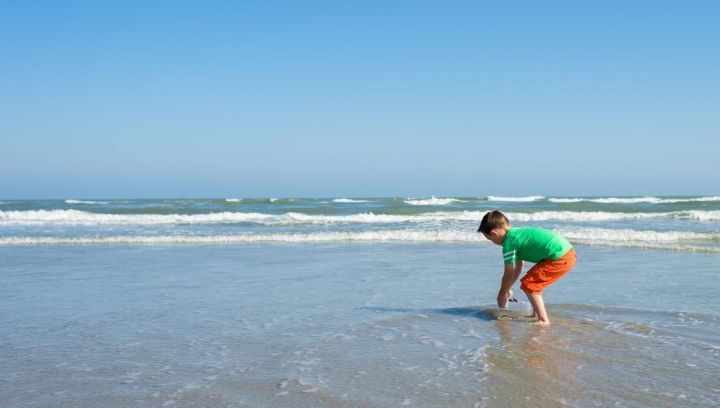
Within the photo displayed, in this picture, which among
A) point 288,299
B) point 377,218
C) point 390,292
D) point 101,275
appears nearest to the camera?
point 288,299

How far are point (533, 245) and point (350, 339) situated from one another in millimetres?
1935

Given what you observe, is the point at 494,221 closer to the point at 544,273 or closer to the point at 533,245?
the point at 533,245

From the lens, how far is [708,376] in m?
3.99

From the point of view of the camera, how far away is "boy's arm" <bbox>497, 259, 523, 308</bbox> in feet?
18.5

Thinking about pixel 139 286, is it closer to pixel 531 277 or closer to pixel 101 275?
pixel 101 275

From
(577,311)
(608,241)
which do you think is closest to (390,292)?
(577,311)

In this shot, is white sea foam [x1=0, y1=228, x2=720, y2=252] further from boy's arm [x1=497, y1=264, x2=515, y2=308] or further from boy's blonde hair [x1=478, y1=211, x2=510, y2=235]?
boy's blonde hair [x1=478, y1=211, x2=510, y2=235]

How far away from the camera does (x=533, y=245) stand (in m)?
5.73

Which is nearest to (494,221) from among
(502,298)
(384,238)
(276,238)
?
(502,298)

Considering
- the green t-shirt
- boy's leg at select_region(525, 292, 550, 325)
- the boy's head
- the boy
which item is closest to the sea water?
boy's leg at select_region(525, 292, 550, 325)

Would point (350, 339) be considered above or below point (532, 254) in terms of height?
below

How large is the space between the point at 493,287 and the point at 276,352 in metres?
3.97

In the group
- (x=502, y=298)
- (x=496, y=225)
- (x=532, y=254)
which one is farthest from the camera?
(x=502, y=298)

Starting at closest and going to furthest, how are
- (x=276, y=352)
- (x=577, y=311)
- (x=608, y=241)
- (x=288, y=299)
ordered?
(x=276, y=352)
(x=577, y=311)
(x=288, y=299)
(x=608, y=241)
